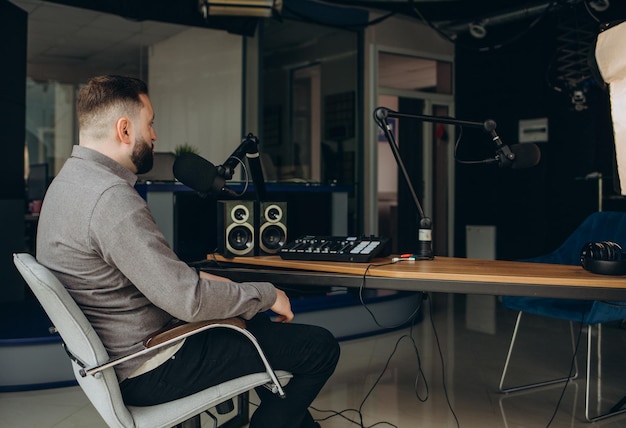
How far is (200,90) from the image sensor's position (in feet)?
26.0

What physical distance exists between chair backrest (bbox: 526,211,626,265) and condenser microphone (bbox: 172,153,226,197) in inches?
76.5

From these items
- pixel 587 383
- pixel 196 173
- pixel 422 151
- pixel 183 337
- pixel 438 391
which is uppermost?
pixel 422 151

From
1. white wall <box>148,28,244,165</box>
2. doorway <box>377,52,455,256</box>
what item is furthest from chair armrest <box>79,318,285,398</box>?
doorway <box>377,52,455,256</box>

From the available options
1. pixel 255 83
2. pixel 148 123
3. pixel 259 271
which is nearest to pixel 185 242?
pixel 259 271

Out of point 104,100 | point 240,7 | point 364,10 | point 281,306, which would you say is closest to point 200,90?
point 364,10

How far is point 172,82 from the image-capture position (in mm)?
8188

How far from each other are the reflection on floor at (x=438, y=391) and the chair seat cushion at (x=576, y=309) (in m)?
0.46

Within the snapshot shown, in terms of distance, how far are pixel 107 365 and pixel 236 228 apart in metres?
1.07

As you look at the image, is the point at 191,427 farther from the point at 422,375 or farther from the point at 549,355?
the point at 549,355

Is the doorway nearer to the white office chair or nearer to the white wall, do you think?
the white wall

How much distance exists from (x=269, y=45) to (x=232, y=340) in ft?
19.9

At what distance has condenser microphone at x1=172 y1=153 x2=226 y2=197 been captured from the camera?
87.3 inches

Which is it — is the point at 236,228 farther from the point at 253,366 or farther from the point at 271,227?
the point at 253,366

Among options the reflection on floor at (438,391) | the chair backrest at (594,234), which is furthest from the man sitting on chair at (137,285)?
the chair backrest at (594,234)
